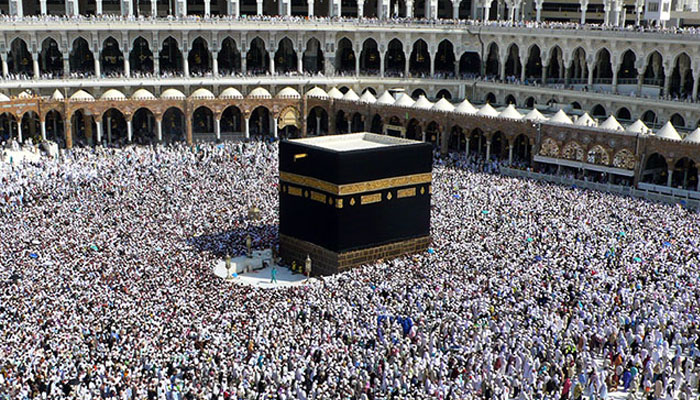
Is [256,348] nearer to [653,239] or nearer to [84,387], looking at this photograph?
[84,387]

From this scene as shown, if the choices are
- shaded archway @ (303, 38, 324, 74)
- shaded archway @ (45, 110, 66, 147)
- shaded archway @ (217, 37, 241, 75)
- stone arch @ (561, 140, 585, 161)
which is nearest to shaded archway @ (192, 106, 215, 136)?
shaded archway @ (217, 37, 241, 75)

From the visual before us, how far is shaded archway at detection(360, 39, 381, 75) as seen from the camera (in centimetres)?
6197

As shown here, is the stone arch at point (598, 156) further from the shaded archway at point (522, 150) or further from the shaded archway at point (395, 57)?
the shaded archway at point (395, 57)

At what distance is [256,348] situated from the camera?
20.3 m

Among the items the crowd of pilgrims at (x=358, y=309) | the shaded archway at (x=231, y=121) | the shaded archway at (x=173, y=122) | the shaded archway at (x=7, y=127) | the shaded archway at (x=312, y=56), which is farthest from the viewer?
the shaded archway at (x=312, y=56)

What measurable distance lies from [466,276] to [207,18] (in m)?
35.8

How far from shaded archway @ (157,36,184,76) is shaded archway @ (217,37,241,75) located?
308cm

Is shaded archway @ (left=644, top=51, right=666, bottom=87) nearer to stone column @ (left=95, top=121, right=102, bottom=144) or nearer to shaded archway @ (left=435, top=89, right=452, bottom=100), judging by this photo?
shaded archway @ (left=435, top=89, right=452, bottom=100)

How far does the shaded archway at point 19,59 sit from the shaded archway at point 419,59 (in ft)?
88.0

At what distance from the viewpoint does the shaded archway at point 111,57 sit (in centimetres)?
5684

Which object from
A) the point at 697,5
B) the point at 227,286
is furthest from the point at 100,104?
the point at 697,5

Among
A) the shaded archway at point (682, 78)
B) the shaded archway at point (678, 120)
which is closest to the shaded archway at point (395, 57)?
the shaded archway at point (682, 78)

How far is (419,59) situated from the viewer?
6256 centimetres

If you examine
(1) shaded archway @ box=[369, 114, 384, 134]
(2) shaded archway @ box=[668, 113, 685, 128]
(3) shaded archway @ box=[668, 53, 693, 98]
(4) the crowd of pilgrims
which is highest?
(3) shaded archway @ box=[668, 53, 693, 98]
